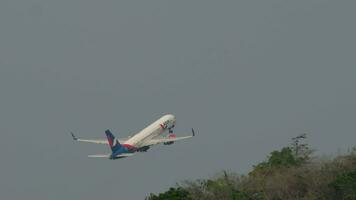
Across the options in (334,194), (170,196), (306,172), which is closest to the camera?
(170,196)

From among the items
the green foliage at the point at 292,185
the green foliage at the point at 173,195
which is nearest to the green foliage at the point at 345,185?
the green foliage at the point at 292,185

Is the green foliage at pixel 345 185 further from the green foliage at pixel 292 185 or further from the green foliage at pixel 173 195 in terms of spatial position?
the green foliage at pixel 173 195

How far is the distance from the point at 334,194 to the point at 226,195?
15.1m

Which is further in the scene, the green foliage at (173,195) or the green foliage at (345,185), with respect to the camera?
the green foliage at (345,185)

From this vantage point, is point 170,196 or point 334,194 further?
point 334,194

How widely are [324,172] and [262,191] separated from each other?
9.04 m

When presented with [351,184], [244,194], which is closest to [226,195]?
[244,194]

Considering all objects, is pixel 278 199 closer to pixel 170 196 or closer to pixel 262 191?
pixel 262 191

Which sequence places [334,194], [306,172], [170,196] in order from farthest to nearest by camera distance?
[306,172], [334,194], [170,196]

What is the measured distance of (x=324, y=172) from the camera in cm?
18075

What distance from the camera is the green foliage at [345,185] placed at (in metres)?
168

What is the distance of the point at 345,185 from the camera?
169 m

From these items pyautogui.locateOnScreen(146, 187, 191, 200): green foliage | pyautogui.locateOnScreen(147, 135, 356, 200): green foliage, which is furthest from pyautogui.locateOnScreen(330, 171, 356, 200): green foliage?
pyautogui.locateOnScreen(146, 187, 191, 200): green foliage

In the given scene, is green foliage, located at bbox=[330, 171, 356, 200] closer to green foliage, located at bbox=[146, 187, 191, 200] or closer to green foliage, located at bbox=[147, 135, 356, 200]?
green foliage, located at bbox=[147, 135, 356, 200]
